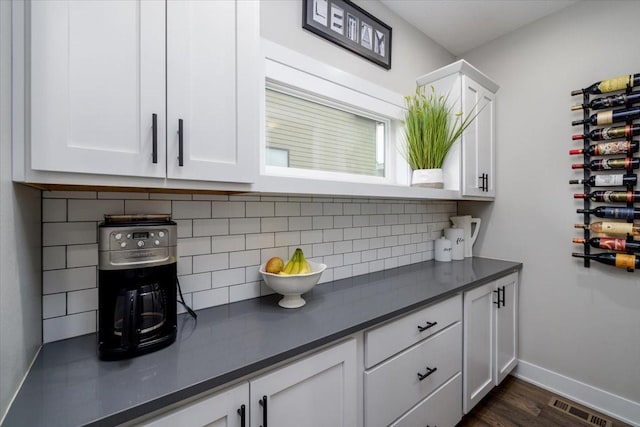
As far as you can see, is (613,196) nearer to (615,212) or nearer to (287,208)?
(615,212)

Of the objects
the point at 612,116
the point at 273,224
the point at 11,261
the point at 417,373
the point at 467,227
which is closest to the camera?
the point at 11,261

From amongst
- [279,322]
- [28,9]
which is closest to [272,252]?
[279,322]

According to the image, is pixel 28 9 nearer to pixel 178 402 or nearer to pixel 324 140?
pixel 178 402

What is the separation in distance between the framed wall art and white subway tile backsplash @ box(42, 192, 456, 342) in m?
0.93

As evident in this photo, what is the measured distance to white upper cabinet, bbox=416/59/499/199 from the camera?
1991mm

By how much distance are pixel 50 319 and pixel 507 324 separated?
2.53 meters

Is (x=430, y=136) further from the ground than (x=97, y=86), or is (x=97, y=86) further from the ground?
(x=430, y=136)

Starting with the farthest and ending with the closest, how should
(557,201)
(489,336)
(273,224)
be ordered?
(557,201), (489,336), (273,224)

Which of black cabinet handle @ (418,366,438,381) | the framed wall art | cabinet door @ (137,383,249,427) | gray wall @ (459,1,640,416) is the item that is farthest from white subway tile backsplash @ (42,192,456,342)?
the framed wall art

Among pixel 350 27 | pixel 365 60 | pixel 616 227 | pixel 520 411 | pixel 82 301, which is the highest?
pixel 350 27

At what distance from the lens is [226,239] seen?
1305mm

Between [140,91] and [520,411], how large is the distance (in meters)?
2.63

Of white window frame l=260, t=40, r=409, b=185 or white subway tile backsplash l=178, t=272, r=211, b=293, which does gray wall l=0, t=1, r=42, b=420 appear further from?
white window frame l=260, t=40, r=409, b=185

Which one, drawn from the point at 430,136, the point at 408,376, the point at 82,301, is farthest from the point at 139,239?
the point at 430,136
